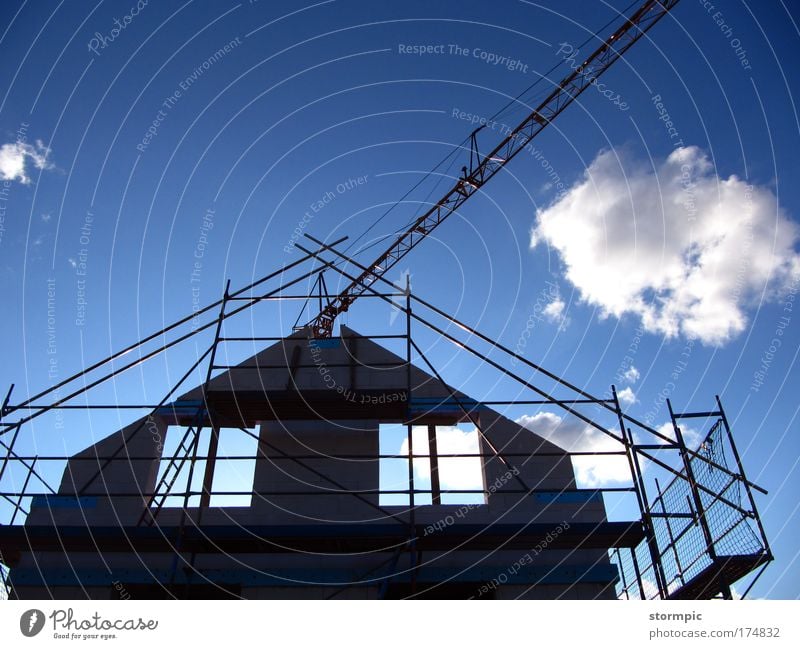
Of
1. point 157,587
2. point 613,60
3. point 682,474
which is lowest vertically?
point 157,587

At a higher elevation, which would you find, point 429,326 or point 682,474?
point 429,326

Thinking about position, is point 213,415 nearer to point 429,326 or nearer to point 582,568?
point 429,326

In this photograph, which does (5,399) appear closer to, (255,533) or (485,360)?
(255,533)

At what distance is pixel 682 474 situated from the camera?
1038cm

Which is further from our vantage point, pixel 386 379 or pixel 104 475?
pixel 386 379

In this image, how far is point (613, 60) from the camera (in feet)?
80.2

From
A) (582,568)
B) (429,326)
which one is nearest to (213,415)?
(429,326)

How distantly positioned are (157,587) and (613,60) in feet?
86.2
